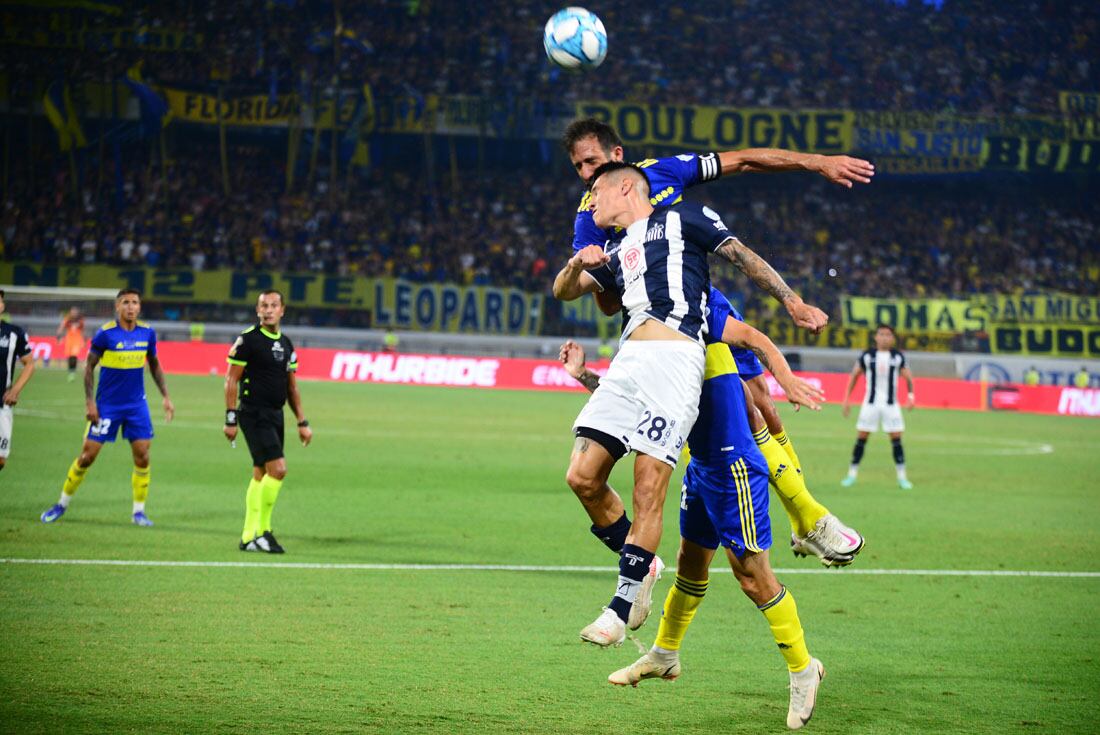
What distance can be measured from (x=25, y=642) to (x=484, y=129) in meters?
41.7

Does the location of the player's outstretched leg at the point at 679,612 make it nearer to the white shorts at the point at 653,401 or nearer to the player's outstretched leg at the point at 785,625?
the player's outstretched leg at the point at 785,625

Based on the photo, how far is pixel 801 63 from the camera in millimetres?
51156

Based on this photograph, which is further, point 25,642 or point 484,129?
point 484,129

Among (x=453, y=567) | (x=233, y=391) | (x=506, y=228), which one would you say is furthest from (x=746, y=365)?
(x=506, y=228)

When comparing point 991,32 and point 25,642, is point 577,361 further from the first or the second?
point 991,32

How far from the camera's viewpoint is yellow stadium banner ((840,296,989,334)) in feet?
138

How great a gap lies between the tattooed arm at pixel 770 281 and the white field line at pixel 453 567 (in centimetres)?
538

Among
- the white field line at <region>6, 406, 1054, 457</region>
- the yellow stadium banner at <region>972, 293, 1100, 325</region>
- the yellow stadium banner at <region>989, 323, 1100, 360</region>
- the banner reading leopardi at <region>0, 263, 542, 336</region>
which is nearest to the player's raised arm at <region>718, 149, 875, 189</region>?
the white field line at <region>6, 406, 1054, 457</region>

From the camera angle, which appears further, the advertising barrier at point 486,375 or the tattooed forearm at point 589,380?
the advertising barrier at point 486,375

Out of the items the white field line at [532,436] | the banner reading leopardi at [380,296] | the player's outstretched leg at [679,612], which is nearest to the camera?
the player's outstretched leg at [679,612]

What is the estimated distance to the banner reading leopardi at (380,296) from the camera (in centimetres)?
4244

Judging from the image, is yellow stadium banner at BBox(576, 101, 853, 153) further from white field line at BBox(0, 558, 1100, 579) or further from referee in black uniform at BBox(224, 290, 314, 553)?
white field line at BBox(0, 558, 1100, 579)

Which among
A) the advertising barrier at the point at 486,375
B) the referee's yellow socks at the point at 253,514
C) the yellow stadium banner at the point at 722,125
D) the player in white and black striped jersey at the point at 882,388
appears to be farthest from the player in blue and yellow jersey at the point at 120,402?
the yellow stadium banner at the point at 722,125

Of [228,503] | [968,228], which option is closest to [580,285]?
[228,503]
